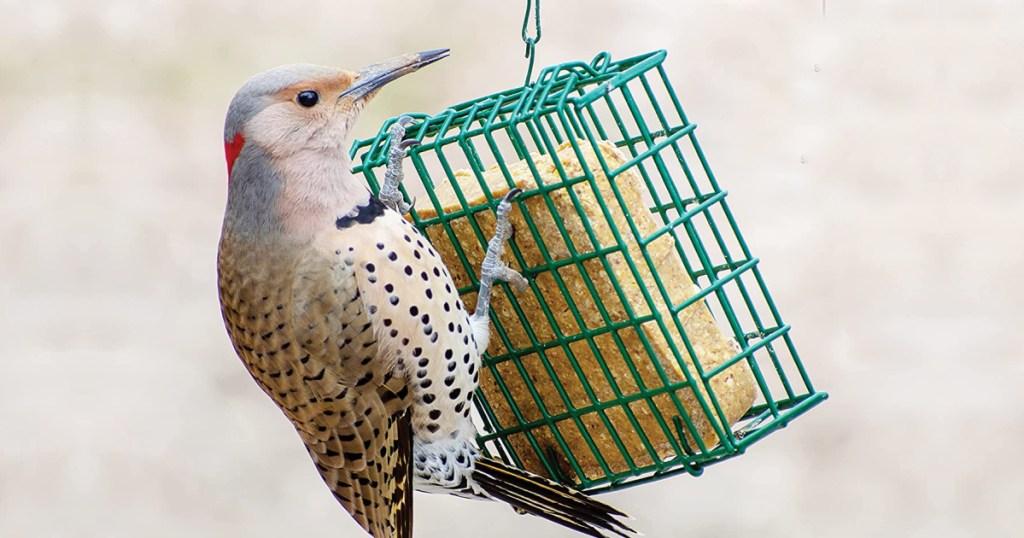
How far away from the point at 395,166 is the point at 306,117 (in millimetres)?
289

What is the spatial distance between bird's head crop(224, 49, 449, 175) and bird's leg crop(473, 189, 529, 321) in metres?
0.42

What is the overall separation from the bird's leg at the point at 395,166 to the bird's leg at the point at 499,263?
31 cm

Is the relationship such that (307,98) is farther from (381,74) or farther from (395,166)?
(395,166)

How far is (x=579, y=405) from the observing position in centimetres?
385

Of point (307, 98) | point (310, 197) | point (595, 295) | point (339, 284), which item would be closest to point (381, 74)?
point (307, 98)

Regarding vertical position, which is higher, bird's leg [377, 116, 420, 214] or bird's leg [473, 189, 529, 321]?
bird's leg [377, 116, 420, 214]

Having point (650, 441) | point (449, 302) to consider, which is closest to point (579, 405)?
point (650, 441)

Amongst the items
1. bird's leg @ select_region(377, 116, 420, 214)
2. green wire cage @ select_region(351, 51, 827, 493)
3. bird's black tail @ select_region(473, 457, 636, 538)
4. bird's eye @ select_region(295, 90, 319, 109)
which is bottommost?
bird's black tail @ select_region(473, 457, 636, 538)

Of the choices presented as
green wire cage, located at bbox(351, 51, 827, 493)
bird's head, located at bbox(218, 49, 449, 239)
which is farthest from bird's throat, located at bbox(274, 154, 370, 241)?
green wire cage, located at bbox(351, 51, 827, 493)

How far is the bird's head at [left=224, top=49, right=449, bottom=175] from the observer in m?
3.58

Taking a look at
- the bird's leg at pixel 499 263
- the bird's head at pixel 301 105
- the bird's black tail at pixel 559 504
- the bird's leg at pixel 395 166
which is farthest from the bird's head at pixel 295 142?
the bird's black tail at pixel 559 504

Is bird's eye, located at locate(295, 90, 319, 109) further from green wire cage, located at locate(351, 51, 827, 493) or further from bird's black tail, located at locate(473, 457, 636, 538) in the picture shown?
bird's black tail, located at locate(473, 457, 636, 538)

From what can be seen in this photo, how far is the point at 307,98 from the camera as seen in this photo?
11.8 feet

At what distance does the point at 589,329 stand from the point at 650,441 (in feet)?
1.23
